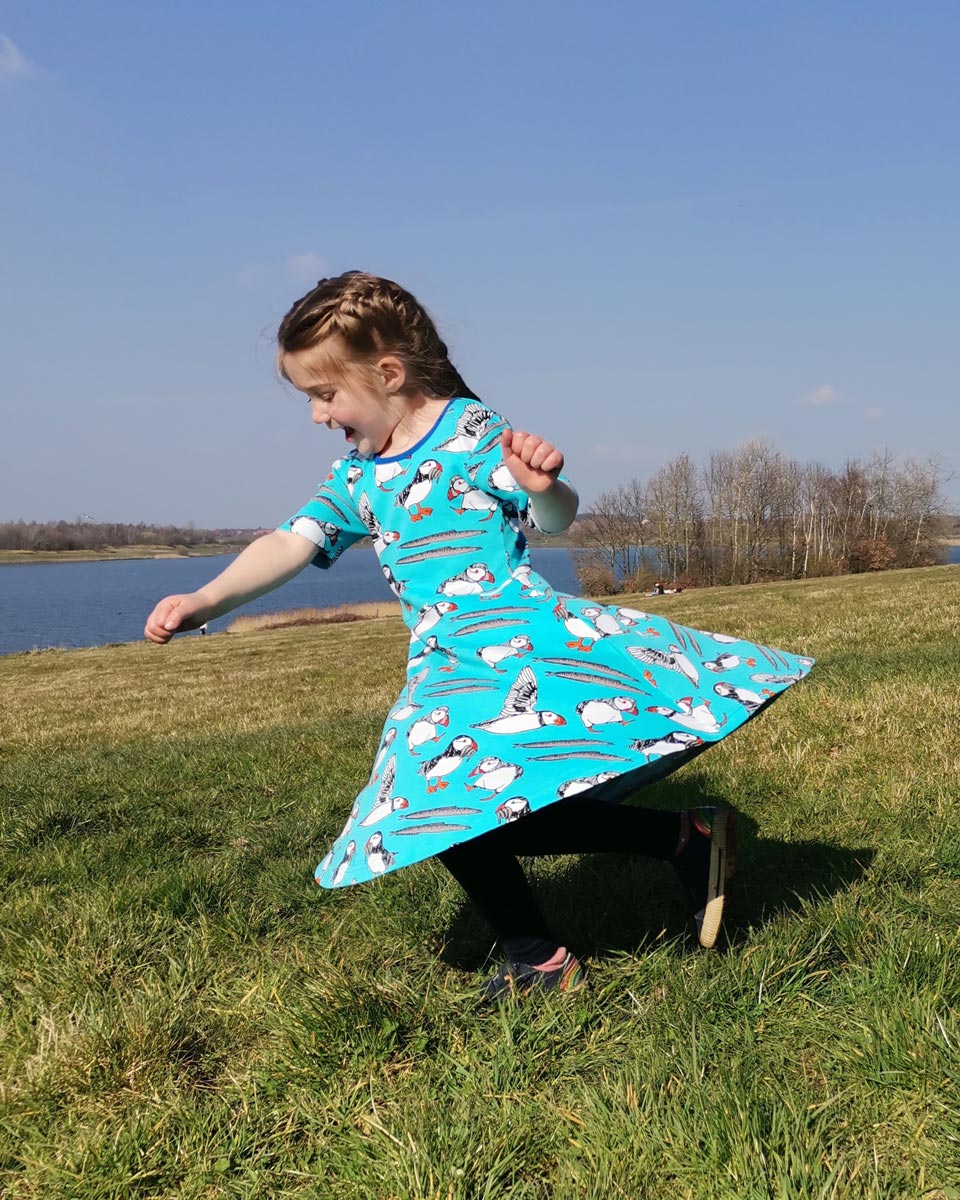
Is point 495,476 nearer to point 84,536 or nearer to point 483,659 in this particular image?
point 483,659

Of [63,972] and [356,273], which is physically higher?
[356,273]

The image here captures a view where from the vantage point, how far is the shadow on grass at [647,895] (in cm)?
282

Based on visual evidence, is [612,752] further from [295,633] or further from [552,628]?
[295,633]

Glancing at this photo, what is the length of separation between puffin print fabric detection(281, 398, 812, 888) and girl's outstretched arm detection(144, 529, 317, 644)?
0.08 metres

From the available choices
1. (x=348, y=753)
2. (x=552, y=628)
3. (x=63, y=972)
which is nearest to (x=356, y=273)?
(x=552, y=628)

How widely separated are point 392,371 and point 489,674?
100 cm

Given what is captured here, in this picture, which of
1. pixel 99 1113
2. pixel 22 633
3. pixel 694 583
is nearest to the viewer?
pixel 99 1113

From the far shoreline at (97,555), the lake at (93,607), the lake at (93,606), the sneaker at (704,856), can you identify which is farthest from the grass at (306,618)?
the far shoreline at (97,555)

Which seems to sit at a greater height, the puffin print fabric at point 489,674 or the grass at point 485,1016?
the puffin print fabric at point 489,674

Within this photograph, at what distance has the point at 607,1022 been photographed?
7.60 feet

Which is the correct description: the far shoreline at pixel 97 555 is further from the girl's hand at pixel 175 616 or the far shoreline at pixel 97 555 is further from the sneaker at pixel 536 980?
the sneaker at pixel 536 980

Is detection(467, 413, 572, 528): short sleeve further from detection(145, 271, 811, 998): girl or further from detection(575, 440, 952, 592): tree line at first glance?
detection(575, 440, 952, 592): tree line

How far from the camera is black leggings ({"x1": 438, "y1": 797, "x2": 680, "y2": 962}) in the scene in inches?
98.6

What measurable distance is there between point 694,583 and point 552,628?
210ft
